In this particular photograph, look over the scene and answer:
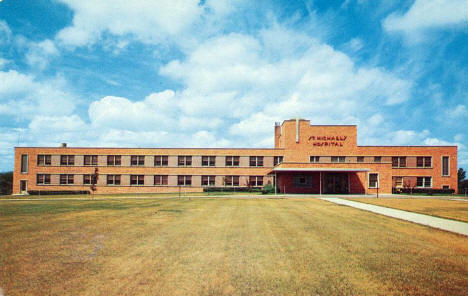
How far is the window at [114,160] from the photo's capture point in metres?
48.9

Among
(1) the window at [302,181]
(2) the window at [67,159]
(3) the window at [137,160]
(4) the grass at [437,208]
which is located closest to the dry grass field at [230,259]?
(4) the grass at [437,208]

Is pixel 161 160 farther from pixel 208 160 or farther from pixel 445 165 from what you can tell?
pixel 445 165

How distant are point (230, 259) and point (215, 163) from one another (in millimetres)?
40404

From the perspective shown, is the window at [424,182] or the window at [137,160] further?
the window at [137,160]

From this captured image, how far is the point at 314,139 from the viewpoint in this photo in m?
46.1

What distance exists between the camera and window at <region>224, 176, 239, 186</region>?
47156 millimetres

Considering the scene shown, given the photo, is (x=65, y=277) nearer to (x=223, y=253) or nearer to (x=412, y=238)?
(x=223, y=253)

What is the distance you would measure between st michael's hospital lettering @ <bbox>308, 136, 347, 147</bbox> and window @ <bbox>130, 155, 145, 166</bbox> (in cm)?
2957

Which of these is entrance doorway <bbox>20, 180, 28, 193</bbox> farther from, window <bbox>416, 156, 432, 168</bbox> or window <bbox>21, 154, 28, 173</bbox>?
window <bbox>416, 156, 432, 168</bbox>

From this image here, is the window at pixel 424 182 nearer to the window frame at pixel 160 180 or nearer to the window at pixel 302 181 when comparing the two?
the window at pixel 302 181

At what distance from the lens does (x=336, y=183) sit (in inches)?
1609

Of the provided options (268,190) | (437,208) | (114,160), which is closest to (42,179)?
(114,160)

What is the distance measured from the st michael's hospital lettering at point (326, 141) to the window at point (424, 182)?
15.0 m

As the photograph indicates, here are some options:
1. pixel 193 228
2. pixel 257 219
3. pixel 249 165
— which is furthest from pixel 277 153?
pixel 193 228
